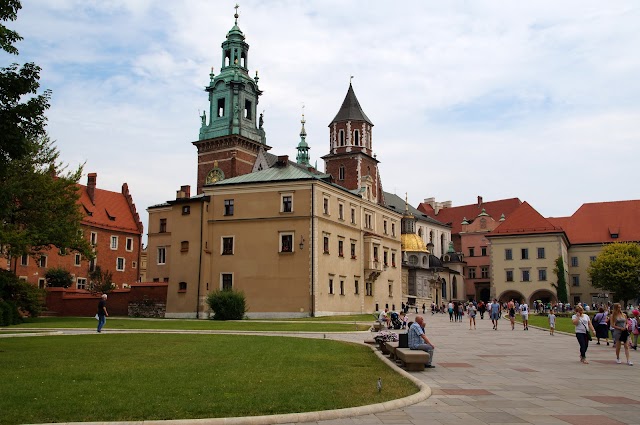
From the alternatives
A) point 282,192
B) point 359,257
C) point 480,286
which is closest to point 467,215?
point 480,286

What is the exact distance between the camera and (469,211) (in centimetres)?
12231

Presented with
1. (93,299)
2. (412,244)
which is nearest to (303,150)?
(412,244)

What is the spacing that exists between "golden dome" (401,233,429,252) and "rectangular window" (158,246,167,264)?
1570 inches

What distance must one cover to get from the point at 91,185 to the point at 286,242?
132ft

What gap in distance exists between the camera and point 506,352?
72.5 ft

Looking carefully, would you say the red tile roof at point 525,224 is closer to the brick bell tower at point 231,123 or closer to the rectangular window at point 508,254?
the rectangular window at point 508,254

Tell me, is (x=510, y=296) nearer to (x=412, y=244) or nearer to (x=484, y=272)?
(x=412, y=244)

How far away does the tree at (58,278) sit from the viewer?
2576 inches

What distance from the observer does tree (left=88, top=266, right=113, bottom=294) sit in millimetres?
67675

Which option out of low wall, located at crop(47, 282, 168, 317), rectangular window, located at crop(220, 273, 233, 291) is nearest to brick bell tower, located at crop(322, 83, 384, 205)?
rectangular window, located at crop(220, 273, 233, 291)

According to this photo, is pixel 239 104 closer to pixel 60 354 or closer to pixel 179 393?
pixel 60 354

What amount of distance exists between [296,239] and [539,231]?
46.6m

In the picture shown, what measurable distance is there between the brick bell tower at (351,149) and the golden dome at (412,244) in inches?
466

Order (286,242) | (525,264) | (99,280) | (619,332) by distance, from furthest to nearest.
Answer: (525,264) < (99,280) < (286,242) < (619,332)
